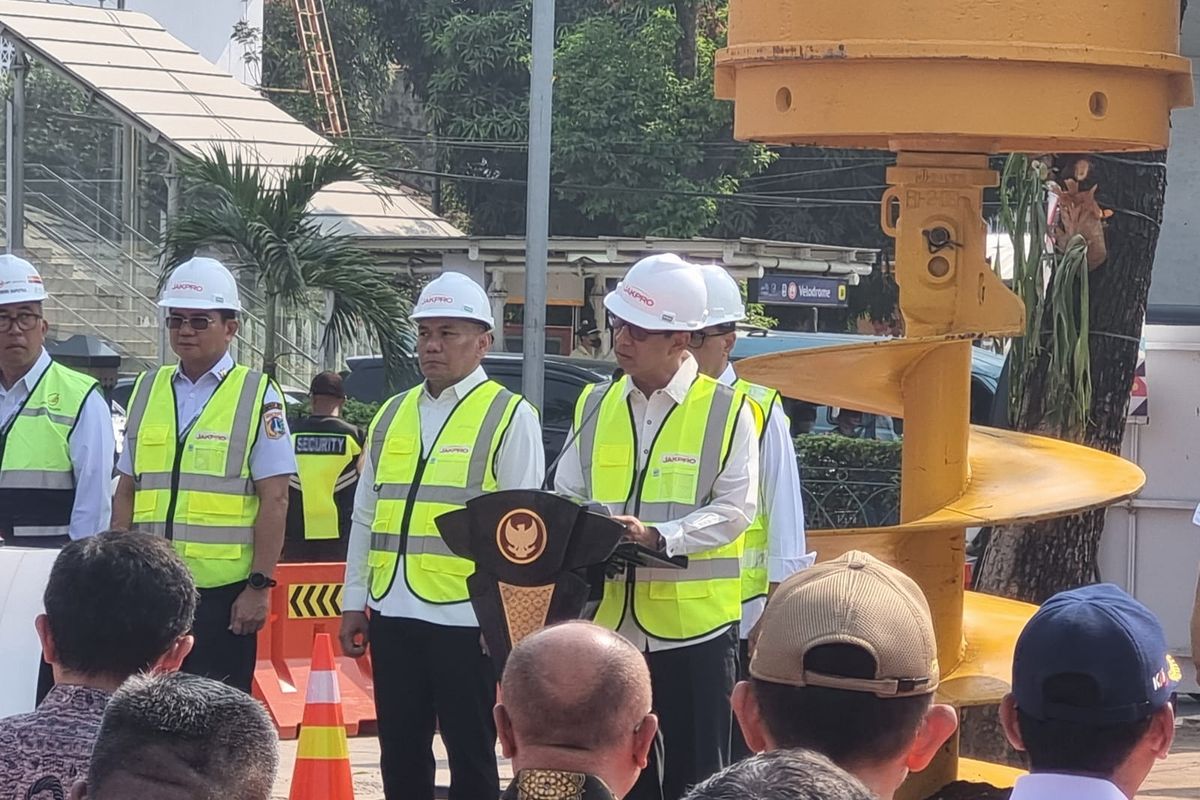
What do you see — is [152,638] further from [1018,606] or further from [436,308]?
[1018,606]

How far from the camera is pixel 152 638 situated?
3.57m

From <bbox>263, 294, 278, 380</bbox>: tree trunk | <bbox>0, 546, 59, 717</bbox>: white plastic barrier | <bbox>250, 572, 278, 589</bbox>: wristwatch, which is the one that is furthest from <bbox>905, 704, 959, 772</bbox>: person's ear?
<bbox>263, 294, 278, 380</bbox>: tree trunk

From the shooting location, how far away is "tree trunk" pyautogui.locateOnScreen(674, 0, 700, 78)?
30.3 m

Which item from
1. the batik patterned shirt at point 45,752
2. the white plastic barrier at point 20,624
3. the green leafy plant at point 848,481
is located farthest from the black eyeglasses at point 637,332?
the green leafy plant at point 848,481

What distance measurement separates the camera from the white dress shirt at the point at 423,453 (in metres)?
6.17

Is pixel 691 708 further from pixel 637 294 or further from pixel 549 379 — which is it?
pixel 549 379

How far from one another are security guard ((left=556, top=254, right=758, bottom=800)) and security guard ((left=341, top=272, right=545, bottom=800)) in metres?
0.68

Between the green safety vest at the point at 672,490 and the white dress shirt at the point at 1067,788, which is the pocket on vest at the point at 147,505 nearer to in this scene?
the green safety vest at the point at 672,490

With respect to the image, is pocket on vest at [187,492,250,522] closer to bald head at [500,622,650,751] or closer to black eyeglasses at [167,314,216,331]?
black eyeglasses at [167,314,216,331]

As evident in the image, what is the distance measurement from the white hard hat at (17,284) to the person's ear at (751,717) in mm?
4626

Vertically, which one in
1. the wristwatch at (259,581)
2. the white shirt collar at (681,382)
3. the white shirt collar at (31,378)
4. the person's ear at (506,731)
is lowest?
the wristwatch at (259,581)

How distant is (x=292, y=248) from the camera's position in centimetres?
1356

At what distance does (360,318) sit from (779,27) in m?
9.27

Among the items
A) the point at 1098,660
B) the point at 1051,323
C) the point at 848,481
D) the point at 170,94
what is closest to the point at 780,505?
the point at 1051,323
